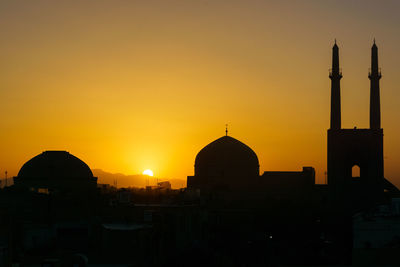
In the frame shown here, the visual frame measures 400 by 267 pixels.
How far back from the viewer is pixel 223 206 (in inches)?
1955

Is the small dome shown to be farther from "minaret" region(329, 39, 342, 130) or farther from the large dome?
"minaret" region(329, 39, 342, 130)

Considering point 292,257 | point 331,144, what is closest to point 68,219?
point 292,257

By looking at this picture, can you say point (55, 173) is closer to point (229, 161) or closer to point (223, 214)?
point (223, 214)

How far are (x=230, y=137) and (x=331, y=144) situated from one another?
722cm

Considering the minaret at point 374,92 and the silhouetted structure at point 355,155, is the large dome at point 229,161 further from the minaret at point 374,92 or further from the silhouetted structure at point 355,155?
the minaret at point 374,92

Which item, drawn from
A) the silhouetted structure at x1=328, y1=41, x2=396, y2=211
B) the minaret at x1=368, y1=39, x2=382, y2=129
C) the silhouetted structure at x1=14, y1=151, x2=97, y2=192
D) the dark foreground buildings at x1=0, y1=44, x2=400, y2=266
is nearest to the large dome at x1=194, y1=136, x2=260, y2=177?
the dark foreground buildings at x1=0, y1=44, x2=400, y2=266

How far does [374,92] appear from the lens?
2087 inches

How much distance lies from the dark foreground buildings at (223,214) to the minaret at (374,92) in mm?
60

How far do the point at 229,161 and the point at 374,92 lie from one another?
10272 millimetres

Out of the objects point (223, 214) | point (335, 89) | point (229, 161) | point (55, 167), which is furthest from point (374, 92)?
point (55, 167)

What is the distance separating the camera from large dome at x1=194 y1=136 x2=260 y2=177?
186 feet

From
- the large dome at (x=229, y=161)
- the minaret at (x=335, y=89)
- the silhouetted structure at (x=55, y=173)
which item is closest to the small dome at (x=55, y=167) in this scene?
the silhouetted structure at (x=55, y=173)

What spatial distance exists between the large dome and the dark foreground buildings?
6 centimetres

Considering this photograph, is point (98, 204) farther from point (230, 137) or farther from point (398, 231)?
point (230, 137)
